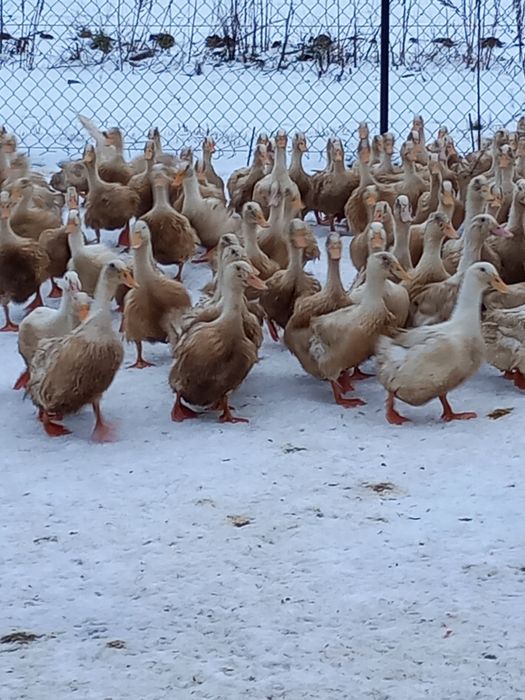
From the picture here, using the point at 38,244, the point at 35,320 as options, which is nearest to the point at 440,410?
the point at 35,320

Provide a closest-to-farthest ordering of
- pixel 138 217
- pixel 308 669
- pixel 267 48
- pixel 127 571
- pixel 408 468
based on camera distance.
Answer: pixel 308 669, pixel 127 571, pixel 408 468, pixel 138 217, pixel 267 48

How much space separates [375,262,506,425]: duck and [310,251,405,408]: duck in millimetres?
88

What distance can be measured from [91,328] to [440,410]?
61.0 inches

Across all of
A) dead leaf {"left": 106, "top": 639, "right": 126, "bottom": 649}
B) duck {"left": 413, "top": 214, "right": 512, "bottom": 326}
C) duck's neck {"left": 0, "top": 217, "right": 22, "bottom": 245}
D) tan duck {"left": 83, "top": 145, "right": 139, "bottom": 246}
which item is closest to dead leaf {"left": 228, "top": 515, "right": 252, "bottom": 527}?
dead leaf {"left": 106, "top": 639, "right": 126, "bottom": 649}

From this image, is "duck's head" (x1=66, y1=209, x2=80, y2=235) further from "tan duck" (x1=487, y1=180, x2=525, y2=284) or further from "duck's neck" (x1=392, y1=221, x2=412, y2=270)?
"tan duck" (x1=487, y1=180, x2=525, y2=284)

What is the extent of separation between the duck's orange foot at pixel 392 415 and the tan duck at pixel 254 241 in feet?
4.49

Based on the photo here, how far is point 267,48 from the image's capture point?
1462 centimetres

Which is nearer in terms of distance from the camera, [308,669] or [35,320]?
[308,669]

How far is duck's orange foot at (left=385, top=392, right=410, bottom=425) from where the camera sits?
4.99m

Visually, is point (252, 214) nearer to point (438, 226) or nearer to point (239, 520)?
point (438, 226)

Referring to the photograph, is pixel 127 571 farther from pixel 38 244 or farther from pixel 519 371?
pixel 38 244

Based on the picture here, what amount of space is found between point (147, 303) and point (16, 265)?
1068 millimetres

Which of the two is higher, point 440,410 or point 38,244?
point 38,244

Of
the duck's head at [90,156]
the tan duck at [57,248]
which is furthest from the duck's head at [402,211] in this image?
the duck's head at [90,156]
